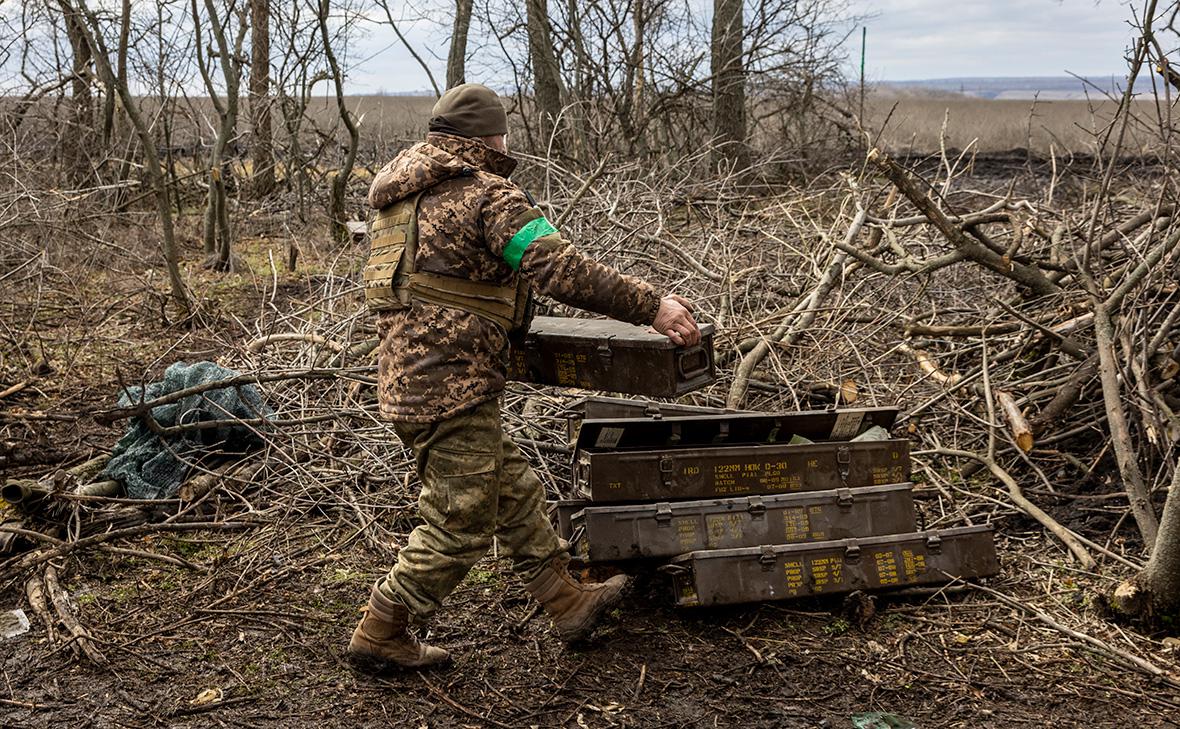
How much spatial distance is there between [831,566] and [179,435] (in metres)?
3.81

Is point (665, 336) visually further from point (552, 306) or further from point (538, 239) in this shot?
point (552, 306)

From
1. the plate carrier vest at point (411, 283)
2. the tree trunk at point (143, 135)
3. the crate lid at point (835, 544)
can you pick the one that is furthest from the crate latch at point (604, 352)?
the tree trunk at point (143, 135)

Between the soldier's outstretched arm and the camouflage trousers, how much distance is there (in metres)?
0.60

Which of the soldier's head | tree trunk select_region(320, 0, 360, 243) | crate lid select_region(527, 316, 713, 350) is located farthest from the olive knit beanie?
tree trunk select_region(320, 0, 360, 243)

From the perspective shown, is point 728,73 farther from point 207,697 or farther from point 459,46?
point 207,697

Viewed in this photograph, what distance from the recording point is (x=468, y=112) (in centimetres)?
376

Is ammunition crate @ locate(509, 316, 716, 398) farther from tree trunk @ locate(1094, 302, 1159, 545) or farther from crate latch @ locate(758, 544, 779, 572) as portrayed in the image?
tree trunk @ locate(1094, 302, 1159, 545)

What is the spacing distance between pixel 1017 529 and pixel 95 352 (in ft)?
23.8

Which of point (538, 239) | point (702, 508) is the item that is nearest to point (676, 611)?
point (702, 508)

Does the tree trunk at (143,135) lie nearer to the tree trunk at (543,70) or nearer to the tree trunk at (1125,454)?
the tree trunk at (543,70)

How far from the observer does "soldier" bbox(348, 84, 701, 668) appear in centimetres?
362

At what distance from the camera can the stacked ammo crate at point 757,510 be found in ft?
14.5

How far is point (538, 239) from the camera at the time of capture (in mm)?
3584

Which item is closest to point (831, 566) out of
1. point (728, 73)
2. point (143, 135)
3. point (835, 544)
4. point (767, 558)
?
point (835, 544)
